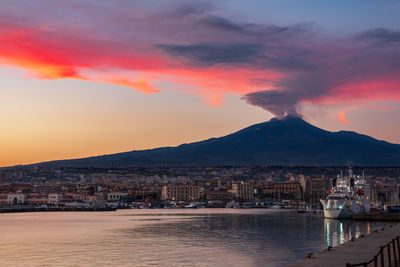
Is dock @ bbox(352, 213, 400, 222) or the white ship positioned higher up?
the white ship

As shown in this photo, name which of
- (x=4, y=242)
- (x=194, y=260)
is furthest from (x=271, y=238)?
(x=4, y=242)

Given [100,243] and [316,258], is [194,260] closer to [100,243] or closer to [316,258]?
[316,258]

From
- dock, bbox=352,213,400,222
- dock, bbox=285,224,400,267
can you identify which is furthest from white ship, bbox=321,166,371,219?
dock, bbox=285,224,400,267

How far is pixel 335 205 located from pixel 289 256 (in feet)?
187

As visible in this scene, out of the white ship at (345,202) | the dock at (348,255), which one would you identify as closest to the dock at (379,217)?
the white ship at (345,202)

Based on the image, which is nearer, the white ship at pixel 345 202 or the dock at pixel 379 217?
the dock at pixel 379 217

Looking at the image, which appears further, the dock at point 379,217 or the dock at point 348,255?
the dock at point 379,217

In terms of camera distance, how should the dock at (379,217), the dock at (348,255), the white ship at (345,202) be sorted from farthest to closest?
the white ship at (345,202) < the dock at (379,217) < the dock at (348,255)

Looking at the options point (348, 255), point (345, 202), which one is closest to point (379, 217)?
point (345, 202)

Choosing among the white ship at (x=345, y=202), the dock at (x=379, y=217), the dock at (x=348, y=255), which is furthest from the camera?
the white ship at (x=345, y=202)

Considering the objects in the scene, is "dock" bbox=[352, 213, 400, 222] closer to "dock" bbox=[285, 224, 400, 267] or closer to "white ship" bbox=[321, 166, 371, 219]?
"white ship" bbox=[321, 166, 371, 219]

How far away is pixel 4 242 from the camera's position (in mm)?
56000

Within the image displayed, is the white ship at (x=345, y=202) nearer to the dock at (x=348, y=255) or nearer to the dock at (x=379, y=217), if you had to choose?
the dock at (x=379, y=217)

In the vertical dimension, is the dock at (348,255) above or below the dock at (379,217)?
above
